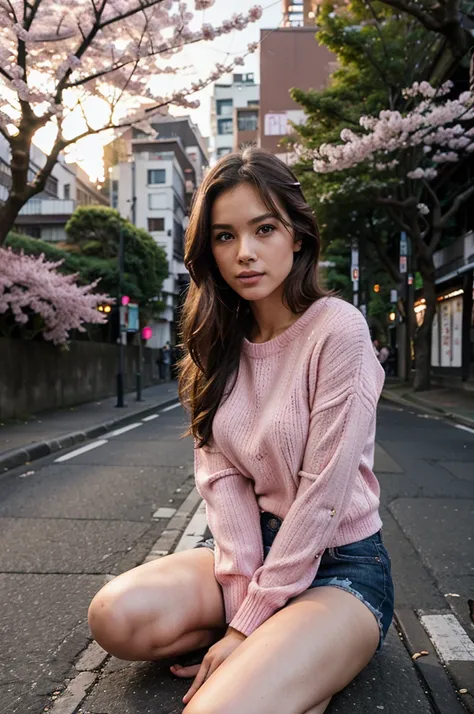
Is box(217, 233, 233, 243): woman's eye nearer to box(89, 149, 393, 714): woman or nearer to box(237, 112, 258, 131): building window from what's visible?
box(89, 149, 393, 714): woman

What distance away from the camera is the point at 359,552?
2.09 m

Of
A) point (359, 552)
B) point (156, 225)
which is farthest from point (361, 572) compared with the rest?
point (156, 225)

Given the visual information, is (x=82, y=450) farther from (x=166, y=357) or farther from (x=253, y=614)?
(x=166, y=357)

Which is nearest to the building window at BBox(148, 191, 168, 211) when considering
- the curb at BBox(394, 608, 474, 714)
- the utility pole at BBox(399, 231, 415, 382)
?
the utility pole at BBox(399, 231, 415, 382)

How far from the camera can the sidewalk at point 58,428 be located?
8211 millimetres

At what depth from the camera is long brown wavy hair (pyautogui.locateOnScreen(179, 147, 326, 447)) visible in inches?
83.3

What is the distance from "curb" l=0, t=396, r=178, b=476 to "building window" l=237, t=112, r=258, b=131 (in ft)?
203

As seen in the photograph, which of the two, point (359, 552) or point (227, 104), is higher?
point (227, 104)

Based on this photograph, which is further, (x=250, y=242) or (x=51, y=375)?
(x=51, y=375)

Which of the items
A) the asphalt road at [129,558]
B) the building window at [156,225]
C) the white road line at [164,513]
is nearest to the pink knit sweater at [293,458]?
the asphalt road at [129,558]

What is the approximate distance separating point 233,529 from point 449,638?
1.24m

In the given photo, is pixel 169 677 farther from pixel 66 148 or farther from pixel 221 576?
pixel 66 148

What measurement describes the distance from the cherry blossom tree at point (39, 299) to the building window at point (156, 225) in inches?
1681

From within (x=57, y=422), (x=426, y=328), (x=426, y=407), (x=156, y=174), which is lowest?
(x=426, y=407)
